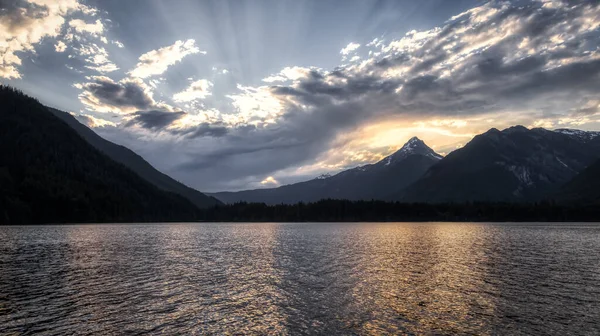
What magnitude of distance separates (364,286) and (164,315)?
25737 millimetres

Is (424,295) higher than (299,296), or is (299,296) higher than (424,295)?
(299,296)

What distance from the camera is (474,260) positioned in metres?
75.6

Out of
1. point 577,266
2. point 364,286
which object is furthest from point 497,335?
point 577,266

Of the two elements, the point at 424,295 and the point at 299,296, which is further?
the point at 424,295

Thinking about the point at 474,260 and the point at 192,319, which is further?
the point at 474,260

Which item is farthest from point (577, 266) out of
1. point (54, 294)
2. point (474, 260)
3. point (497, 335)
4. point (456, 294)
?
point (54, 294)

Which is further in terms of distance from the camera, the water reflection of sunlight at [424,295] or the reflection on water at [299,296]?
the water reflection of sunlight at [424,295]

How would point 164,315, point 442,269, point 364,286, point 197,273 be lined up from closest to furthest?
point 164,315
point 364,286
point 197,273
point 442,269

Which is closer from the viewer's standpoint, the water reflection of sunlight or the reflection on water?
the reflection on water

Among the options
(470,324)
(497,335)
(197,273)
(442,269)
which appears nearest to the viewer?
(497,335)

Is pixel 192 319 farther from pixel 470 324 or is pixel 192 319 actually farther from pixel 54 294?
pixel 470 324

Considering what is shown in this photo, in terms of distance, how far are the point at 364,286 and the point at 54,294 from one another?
1495 inches

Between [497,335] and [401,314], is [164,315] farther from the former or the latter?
[497,335]

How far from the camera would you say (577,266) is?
65688mm
